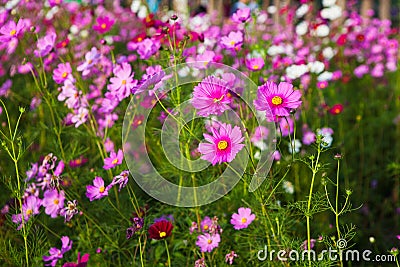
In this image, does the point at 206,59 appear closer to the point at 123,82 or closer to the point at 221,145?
the point at 123,82

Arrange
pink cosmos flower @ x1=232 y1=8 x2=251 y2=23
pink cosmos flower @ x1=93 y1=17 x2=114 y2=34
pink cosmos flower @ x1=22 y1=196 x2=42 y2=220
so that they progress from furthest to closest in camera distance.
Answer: pink cosmos flower @ x1=93 y1=17 x2=114 y2=34
pink cosmos flower @ x1=232 y1=8 x2=251 y2=23
pink cosmos flower @ x1=22 y1=196 x2=42 y2=220

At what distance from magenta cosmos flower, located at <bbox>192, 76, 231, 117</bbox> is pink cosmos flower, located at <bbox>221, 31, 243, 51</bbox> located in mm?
394

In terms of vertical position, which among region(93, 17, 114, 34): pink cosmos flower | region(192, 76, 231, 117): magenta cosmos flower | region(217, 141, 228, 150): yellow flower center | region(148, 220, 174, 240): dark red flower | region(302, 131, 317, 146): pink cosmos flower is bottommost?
region(302, 131, 317, 146): pink cosmos flower

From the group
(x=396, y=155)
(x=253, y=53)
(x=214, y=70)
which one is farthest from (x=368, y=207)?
(x=214, y=70)

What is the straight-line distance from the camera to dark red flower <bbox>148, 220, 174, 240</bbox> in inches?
44.1

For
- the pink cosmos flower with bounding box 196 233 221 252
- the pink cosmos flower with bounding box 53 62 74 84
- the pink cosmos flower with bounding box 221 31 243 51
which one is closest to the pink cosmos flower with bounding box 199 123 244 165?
the pink cosmos flower with bounding box 196 233 221 252

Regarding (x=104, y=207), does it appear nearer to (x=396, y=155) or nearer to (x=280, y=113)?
(x=280, y=113)

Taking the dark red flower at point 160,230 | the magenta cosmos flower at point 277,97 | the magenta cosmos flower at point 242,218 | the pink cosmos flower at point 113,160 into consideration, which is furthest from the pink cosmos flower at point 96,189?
the magenta cosmos flower at point 277,97

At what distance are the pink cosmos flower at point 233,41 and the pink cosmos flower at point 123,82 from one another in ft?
0.94

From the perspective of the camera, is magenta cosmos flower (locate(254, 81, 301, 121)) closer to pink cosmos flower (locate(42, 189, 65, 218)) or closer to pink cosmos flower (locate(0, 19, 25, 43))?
pink cosmos flower (locate(42, 189, 65, 218))

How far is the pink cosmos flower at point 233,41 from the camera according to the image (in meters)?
1.40

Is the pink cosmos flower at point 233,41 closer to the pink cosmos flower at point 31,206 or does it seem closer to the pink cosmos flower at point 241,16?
the pink cosmos flower at point 241,16

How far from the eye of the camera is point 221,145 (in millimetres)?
1021

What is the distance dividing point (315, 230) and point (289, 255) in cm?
48
